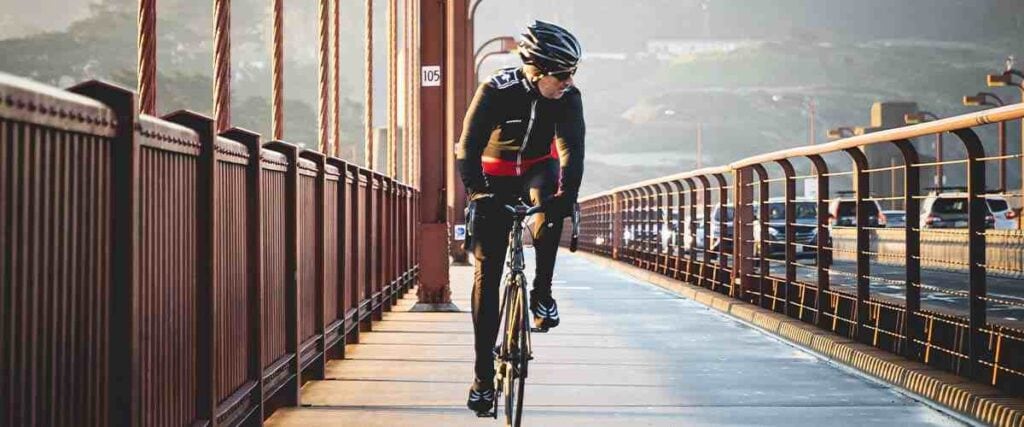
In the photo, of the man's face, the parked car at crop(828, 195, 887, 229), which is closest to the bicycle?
the man's face

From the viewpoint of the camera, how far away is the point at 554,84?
598 cm

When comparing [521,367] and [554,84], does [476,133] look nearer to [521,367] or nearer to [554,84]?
[554,84]

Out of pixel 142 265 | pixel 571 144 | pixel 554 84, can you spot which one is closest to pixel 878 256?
pixel 571 144

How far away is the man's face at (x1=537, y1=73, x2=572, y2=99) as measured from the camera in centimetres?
597

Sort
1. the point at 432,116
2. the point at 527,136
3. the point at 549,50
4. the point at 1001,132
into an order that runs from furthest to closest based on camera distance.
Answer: the point at 1001,132
the point at 432,116
the point at 527,136
the point at 549,50

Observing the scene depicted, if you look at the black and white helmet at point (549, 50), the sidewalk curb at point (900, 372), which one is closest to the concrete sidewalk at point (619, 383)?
the sidewalk curb at point (900, 372)

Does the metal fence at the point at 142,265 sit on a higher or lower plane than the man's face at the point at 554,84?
lower

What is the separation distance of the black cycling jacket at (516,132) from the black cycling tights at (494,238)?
5 centimetres

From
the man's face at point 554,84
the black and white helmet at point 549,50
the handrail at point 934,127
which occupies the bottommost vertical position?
the handrail at point 934,127

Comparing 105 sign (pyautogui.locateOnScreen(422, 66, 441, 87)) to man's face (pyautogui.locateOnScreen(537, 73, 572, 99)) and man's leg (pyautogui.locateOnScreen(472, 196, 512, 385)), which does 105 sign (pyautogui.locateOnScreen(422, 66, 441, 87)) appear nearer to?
man's leg (pyautogui.locateOnScreen(472, 196, 512, 385))

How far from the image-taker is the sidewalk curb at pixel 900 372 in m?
6.32

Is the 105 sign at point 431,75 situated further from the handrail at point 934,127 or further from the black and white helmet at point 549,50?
the black and white helmet at point 549,50

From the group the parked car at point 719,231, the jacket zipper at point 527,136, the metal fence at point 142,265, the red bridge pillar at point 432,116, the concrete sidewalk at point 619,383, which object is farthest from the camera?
the parked car at point 719,231

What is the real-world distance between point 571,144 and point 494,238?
523 millimetres
